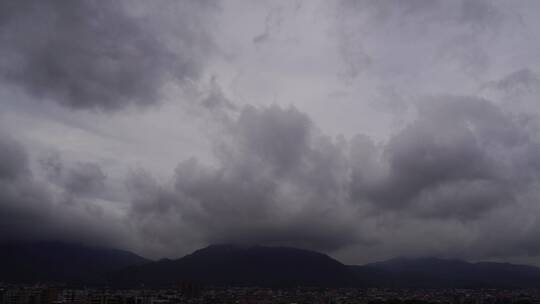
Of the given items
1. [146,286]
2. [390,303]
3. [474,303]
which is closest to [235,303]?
[390,303]

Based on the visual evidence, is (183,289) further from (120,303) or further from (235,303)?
(120,303)

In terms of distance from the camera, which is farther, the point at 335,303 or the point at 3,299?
the point at 335,303

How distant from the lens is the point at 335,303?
11675 centimetres

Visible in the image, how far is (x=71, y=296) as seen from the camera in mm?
96875

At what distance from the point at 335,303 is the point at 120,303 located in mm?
50934

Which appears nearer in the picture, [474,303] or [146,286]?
[474,303]

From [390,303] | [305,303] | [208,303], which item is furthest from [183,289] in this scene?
[390,303]

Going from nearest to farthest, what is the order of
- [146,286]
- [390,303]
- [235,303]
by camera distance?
[390,303], [235,303], [146,286]

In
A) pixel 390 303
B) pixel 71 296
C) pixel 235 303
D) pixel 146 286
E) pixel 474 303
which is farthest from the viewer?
pixel 146 286

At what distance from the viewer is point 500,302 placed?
135500mm

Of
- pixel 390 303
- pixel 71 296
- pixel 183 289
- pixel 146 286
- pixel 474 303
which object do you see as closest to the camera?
pixel 390 303

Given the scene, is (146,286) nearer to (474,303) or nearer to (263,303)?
(263,303)

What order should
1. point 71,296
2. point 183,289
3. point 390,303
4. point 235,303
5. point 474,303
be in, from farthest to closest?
point 183,289
point 474,303
point 235,303
point 71,296
point 390,303

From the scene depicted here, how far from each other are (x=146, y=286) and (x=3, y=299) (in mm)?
92738
